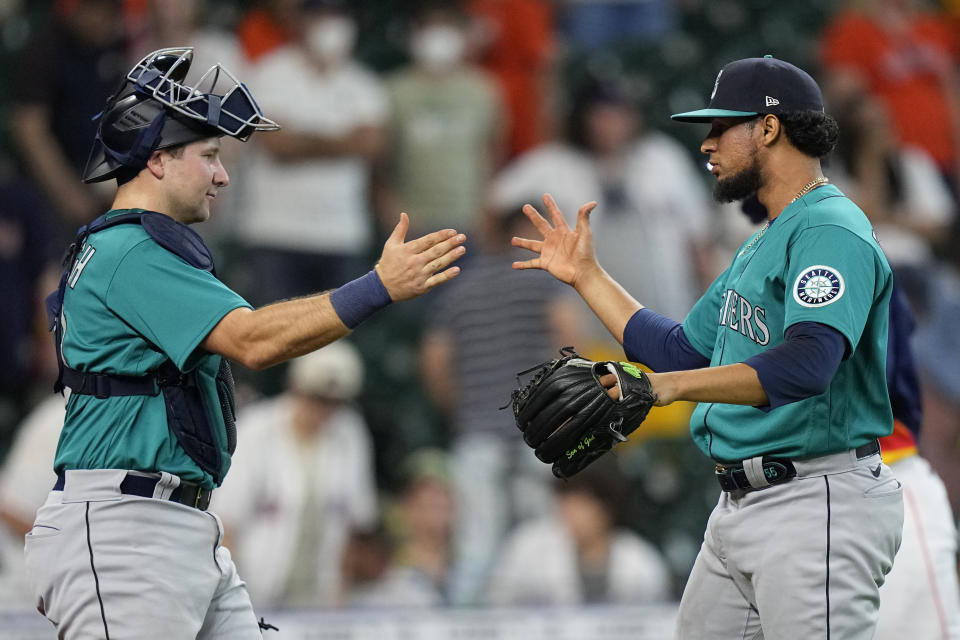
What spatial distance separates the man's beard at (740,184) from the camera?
3.59 m

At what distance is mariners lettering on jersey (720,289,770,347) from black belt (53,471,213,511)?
58.2 inches

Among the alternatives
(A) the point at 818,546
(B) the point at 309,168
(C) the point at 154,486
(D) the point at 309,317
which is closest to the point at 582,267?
(D) the point at 309,317

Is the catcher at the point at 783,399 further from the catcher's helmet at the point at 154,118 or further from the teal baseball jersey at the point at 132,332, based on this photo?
the catcher's helmet at the point at 154,118

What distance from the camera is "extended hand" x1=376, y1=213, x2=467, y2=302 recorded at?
3398 millimetres

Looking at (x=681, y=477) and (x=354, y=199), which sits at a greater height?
(x=354, y=199)

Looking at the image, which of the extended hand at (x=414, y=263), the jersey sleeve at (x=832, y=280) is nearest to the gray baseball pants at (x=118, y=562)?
the extended hand at (x=414, y=263)

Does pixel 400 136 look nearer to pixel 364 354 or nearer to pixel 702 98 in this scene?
pixel 364 354

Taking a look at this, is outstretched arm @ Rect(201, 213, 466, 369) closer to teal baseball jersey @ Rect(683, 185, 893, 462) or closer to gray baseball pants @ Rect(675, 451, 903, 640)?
teal baseball jersey @ Rect(683, 185, 893, 462)

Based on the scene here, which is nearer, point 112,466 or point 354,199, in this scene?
point 112,466

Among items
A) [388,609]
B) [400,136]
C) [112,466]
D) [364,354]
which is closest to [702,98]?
[400,136]

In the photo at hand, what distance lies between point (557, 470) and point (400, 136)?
4596 mm

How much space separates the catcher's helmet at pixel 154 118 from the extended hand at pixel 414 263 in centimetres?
58

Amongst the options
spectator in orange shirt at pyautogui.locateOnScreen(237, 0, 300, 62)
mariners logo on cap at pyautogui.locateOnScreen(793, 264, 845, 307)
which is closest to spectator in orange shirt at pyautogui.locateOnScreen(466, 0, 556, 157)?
spectator in orange shirt at pyautogui.locateOnScreen(237, 0, 300, 62)

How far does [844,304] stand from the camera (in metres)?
3.20
